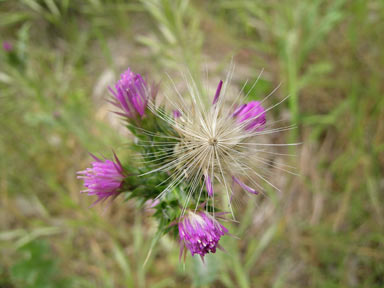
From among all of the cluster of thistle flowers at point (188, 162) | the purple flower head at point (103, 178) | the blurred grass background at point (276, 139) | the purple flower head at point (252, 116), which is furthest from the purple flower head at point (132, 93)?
the blurred grass background at point (276, 139)

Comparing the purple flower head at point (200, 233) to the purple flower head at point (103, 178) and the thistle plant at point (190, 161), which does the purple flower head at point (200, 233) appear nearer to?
the thistle plant at point (190, 161)

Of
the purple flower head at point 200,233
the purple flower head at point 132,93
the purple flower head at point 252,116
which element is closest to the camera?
the purple flower head at point 200,233

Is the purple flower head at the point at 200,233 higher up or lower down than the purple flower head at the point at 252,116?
lower down

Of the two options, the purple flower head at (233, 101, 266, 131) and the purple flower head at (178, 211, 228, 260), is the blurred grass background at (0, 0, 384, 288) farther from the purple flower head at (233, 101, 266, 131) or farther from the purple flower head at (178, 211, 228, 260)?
the purple flower head at (233, 101, 266, 131)

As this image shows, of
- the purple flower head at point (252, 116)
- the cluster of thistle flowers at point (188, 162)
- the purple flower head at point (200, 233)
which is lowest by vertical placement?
the purple flower head at point (200, 233)

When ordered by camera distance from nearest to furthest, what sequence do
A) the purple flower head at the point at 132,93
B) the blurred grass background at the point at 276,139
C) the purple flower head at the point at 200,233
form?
the purple flower head at the point at 200,233 → the purple flower head at the point at 132,93 → the blurred grass background at the point at 276,139

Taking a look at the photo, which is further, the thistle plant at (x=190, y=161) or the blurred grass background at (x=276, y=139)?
the blurred grass background at (x=276, y=139)

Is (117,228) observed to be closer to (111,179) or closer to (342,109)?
(111,179)
